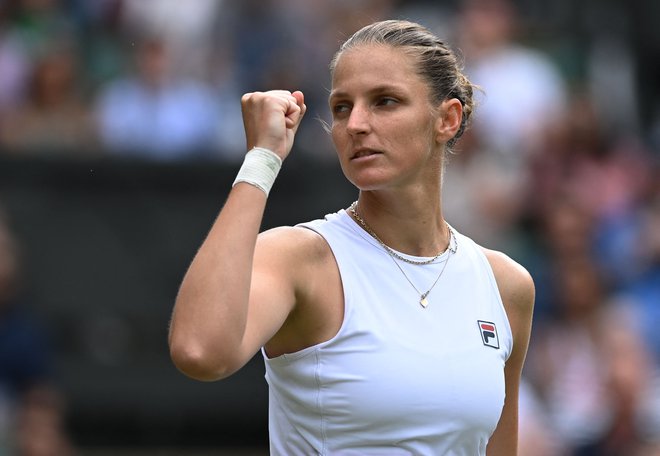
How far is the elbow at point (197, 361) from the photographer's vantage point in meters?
2.91

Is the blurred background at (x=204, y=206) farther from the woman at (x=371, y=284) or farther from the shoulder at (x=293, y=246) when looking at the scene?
the shoulder at (x=293, y=246)

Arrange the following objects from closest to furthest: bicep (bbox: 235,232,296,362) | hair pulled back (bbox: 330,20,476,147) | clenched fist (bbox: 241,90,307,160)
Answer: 1. bicep (bbox: 235,232,296,362)
2. clenched fist (bbox: 241,90,307,160)
3. hair pulled back (bbox: 330,20,476,147)

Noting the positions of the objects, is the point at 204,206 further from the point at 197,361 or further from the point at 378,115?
the point at 197,361

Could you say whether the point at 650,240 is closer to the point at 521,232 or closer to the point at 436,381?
the point at 521,232

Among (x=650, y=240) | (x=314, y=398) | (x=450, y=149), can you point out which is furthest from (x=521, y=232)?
(x=314, y=398)

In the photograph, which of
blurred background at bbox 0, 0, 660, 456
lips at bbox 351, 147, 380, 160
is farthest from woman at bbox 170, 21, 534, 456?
Answer: blurred background at bbox 0, 0, 660, 456

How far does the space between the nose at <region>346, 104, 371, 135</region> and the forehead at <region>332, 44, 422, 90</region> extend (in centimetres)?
8

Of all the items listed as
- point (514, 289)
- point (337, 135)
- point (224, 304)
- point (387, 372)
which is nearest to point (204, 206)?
point (514, 289)

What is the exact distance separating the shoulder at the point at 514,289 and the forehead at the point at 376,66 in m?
0.64

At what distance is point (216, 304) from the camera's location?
292cm

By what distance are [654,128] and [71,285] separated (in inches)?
179

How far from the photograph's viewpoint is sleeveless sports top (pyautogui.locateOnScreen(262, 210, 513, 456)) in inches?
126

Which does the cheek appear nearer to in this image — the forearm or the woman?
the woman

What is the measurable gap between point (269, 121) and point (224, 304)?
18.9 inches
